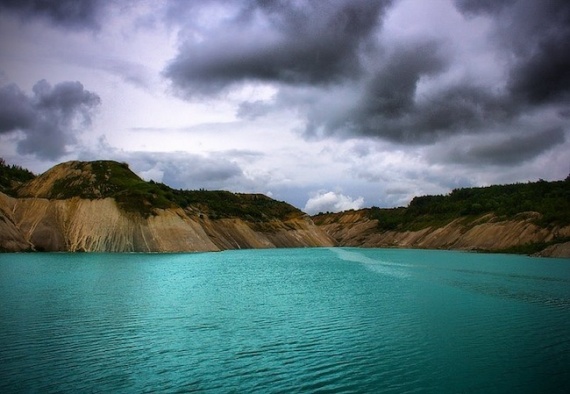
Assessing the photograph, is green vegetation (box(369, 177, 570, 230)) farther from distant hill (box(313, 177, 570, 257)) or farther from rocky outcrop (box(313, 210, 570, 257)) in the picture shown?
rocky outcrop (box(313, 210, 570, 257))

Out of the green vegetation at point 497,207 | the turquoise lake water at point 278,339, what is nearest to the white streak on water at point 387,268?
the turquoise lake water at point 278,339

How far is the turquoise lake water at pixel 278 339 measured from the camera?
1359 centimetres

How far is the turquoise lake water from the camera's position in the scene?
13586 mm

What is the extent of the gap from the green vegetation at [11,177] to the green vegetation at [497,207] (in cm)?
11659

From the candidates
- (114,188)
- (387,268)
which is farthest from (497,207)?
(114,188)

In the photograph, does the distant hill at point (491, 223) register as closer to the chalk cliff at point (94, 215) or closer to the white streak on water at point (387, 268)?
the white streak on water at point (387, 268)

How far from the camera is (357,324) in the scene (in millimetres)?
21859

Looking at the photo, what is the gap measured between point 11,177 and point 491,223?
122 metres

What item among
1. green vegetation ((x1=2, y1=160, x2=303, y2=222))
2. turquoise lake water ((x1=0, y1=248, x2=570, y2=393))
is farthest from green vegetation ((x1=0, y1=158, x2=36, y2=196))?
turquoise lake water ((x1=0, y1=248, x2=570, y2=393))

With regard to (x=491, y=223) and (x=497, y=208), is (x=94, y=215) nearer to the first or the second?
(x=491, y=223)

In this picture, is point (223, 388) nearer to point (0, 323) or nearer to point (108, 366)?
point (108, 366)

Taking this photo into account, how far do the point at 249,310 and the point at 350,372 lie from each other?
11536 millimetres

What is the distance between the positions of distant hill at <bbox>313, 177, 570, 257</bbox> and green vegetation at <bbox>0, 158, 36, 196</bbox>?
109 m

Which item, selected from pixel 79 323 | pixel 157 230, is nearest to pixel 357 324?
pixel 79 323
